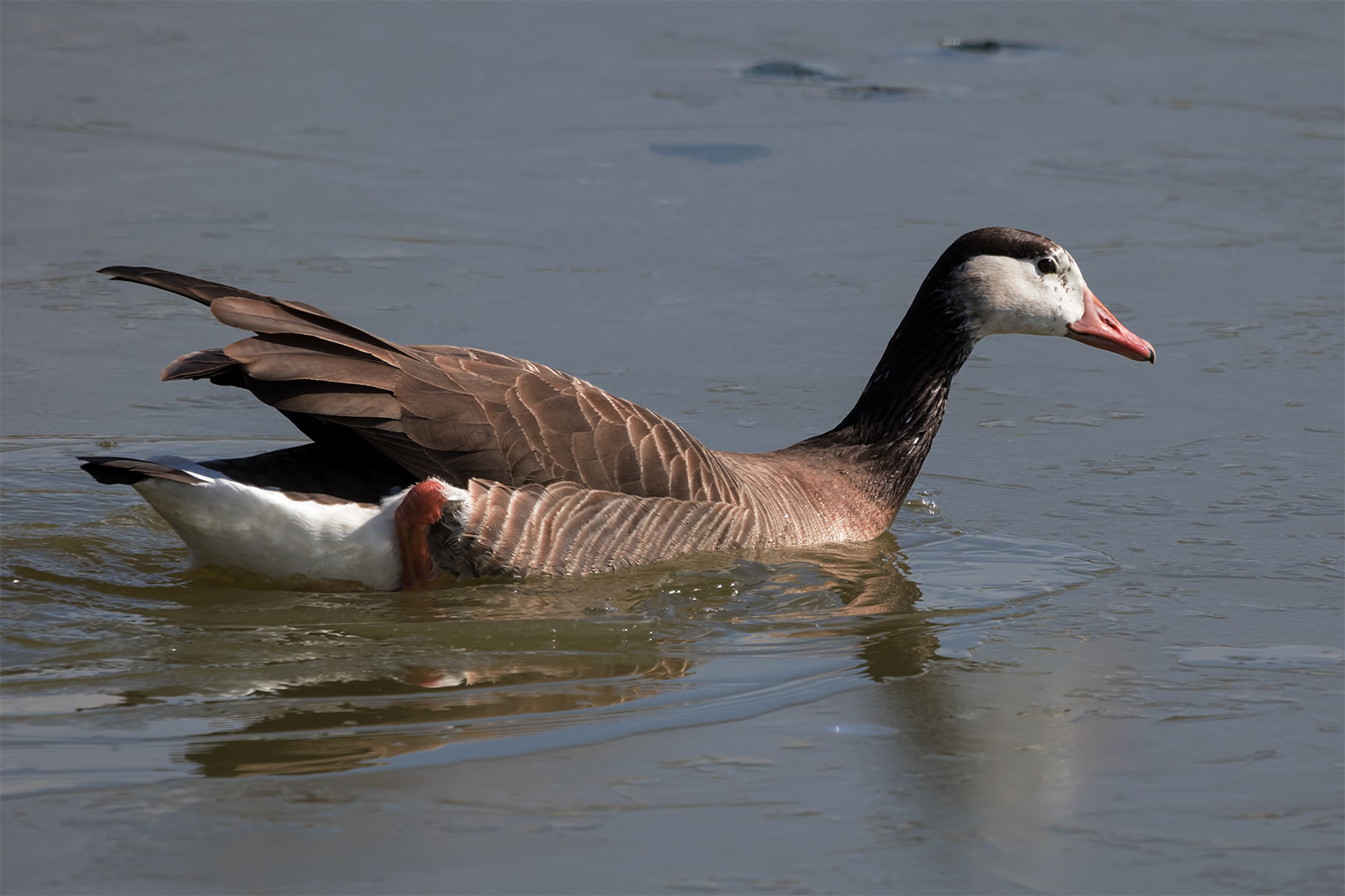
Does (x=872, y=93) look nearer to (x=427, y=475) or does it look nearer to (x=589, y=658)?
(x=427, y=475)

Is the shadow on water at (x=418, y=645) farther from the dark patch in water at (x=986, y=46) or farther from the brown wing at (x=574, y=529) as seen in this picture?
the dark patch in water at (x=986, y=46)

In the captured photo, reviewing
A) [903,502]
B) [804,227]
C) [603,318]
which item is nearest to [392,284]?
[603,318]

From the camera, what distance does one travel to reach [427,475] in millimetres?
6098

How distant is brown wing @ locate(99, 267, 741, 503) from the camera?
19.1 ft

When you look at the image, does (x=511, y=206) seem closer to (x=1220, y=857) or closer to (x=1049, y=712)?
(x=1049, y=712)

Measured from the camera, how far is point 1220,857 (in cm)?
407

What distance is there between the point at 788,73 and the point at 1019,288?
6370 millimetres

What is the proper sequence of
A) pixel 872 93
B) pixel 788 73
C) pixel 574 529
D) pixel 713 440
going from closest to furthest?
pixel 574 529, pixel 713 440, pixel 872 93, pixel 788 73

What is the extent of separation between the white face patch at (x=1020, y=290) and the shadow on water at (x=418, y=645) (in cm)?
102

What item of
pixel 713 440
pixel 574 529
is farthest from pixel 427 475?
pixel 713 440

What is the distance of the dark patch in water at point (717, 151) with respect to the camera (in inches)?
451

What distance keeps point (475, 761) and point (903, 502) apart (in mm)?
3579

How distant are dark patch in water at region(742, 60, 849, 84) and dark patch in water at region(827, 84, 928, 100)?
0.76 feet

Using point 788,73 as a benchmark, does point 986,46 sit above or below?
above
